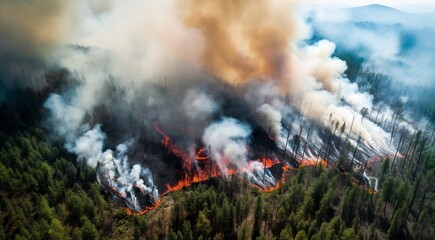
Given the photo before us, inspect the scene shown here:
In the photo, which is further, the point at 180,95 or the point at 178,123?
the point at 180,95

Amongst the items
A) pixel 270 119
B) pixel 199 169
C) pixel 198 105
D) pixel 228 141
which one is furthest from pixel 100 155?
pixel 270 119

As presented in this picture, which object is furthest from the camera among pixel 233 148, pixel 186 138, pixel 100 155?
pixel 186 138

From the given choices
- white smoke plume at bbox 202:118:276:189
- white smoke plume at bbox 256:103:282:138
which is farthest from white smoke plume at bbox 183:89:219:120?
white smoke plume at bbox 256:103:282:138

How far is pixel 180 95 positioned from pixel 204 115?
76.2 ft

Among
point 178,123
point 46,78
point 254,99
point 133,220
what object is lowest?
point 133,220

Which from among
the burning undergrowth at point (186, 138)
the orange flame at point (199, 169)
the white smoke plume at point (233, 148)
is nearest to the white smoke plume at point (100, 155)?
the burning undergrowth at point (186, 138)

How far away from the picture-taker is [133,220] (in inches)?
3816

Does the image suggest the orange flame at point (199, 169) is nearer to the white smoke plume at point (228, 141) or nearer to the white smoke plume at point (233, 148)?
the white smoke plume at point (233, 148)

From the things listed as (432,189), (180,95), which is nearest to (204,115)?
(180,95)

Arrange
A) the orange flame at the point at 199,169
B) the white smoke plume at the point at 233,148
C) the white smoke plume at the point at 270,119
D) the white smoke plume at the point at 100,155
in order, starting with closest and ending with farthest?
1. the white smoke plume at the point at 100,155
2. the orange flame at the point at 199,169
3. the white smoke plume at the point at 233,148
4. the white smoke plume at the point at 270,119

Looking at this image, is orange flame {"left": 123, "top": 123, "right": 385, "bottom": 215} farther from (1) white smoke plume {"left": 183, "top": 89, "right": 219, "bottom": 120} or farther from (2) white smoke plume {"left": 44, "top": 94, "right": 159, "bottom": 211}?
(1) white smoke plume {"left": 183, "top": 89, "right": 219, "bottom": 120}

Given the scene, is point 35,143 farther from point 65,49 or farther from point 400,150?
point 400,150

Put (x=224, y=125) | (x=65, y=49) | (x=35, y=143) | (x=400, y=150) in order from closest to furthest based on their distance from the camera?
(x=35, y=143), (x=224, y=125), (x=400, y=150), (x=65, y=49)

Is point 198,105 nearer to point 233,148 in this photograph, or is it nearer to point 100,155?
point 233,148
